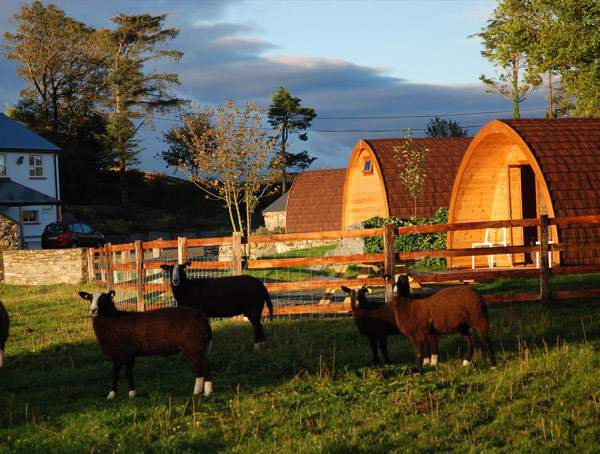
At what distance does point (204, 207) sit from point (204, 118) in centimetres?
1006

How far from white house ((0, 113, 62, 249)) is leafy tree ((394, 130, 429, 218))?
81.1 feet

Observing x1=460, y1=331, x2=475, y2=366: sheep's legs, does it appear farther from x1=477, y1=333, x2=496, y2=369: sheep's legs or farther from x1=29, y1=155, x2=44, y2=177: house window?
x1=29, y1=155, x2=44, y2=177: house window

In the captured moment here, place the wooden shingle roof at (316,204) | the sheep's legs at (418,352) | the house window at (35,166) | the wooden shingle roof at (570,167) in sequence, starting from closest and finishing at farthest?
the sheep's legs at (418,352)
the wooden shingle roof at (570,167)
the wooden shingle roof at (316,204)
the house window at (35,166)

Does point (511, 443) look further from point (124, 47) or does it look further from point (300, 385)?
point (124, 47)

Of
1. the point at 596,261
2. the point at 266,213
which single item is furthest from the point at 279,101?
the point at 596,261

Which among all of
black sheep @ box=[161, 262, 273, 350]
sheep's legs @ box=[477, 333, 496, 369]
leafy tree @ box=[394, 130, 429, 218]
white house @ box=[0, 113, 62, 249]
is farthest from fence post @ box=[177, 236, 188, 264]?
white house @ box=[0, 113, 62, 249]

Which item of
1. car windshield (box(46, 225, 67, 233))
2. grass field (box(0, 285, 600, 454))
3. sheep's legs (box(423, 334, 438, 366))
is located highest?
car windshield (box(46, 225, 67, 233))

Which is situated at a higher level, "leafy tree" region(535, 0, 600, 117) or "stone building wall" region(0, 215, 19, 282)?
"leafy tree" region(535, 0, 600, 117)

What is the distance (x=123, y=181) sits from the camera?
2331 inches

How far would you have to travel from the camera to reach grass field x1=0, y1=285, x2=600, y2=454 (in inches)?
227

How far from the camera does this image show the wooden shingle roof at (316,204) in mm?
39531

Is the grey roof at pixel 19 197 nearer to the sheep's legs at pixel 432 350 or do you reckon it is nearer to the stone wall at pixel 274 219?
the stone wall at pixel 274 219

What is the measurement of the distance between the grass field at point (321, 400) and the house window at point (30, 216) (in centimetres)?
3775

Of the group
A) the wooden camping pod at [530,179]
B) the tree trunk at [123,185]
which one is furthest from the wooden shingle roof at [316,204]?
the tree trunk at [123,185]
